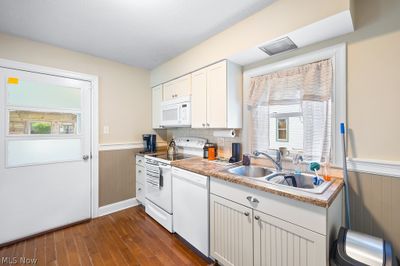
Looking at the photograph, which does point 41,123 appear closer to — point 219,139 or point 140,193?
point 140,193

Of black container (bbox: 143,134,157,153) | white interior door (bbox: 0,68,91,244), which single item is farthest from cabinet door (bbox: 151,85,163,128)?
white interior door (bbox: 0,68,91,244)

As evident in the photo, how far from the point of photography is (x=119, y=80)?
303 centimetres

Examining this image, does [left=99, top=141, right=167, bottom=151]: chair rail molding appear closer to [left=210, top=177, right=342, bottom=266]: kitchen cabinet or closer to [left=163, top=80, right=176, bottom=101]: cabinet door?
[left=163, top=80, right=176, bottom=101]: cabinet door

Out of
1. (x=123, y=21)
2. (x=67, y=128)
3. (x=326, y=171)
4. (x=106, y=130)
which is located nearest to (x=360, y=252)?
(x=326, y=171)

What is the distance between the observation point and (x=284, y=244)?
4.06ft

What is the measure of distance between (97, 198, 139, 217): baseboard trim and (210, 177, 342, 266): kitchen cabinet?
189cm

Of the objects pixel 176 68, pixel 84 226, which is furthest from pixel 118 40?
pixel 84 226

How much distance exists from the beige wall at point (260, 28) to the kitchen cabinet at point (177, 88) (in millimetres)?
122

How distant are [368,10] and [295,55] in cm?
57

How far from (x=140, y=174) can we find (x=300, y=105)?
8.58ft

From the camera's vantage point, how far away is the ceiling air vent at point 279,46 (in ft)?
5.46

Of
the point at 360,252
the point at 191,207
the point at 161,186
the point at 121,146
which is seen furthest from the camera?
the point at 121,146

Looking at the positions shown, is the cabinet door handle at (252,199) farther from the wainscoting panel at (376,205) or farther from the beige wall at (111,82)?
the beige wall at (111,82)

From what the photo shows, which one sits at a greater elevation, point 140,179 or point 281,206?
point 281,206
